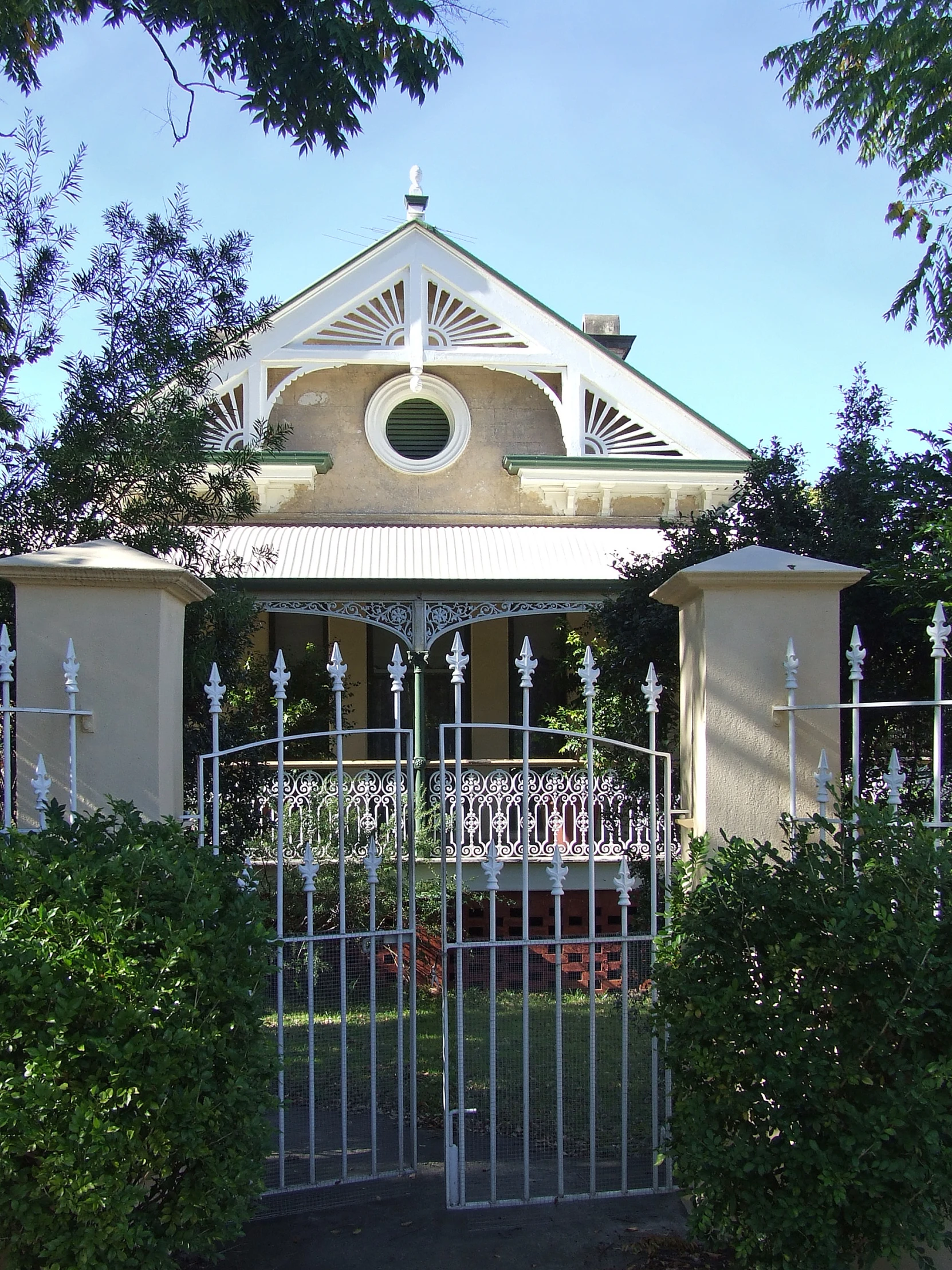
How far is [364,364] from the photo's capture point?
1205cm

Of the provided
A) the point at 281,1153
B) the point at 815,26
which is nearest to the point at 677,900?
the point at 281,1153

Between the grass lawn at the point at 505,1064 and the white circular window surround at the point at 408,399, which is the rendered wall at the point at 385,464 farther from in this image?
the grass lawn at the point at 505,1064

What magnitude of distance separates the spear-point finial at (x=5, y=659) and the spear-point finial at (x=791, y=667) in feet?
8.74

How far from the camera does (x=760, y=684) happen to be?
12.5 feet

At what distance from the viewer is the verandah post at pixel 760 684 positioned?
12.4ft

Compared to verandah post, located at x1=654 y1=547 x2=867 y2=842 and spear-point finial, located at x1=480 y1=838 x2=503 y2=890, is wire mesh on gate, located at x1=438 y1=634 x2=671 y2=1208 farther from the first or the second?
verandah post, located at x1=654 y1=547 x2=867 y2=842

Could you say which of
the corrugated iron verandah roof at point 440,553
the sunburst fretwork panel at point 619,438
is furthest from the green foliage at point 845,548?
the sunburst fretwork panel at point 619,438

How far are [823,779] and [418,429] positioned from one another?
9.45 meters

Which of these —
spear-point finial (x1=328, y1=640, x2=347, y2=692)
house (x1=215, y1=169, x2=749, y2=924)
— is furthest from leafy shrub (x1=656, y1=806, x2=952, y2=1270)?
house (x1=215, y1=169, x2=749, y2=924)

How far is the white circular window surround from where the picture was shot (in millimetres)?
12234

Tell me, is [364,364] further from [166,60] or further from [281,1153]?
[281,1153]

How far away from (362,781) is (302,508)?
3579 millimetres

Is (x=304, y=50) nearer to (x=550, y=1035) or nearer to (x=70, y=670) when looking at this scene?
(x=70, y=670)

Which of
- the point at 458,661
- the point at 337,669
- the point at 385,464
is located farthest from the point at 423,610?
the point at 337,669
